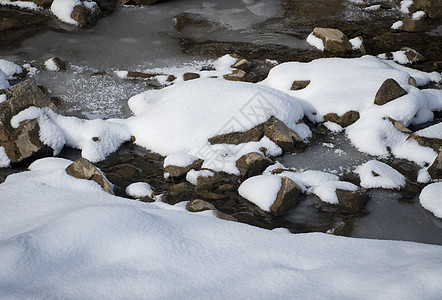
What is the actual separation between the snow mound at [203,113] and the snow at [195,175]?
1.48 ft

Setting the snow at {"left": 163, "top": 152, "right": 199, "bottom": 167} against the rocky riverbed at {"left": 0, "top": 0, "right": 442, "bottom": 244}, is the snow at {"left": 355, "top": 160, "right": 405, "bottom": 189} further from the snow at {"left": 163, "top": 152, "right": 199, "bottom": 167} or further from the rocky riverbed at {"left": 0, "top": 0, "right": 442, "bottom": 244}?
the snow at {"left": 163, "top": 152, "right": 199, "bottom": 167}

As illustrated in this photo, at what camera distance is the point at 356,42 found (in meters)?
7.93

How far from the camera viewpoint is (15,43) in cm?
781

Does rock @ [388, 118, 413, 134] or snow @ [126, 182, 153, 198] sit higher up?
rock @ [388, 118, 413, 134]

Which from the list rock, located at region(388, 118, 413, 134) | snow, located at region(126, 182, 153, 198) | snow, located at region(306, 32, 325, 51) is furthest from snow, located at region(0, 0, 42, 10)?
rock, located at region(388, 118, 413, 134)

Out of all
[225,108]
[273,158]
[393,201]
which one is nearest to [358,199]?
[393,201]

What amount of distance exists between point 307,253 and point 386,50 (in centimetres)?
553

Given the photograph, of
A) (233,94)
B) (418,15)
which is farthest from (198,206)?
(418,15)

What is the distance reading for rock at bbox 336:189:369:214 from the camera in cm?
465

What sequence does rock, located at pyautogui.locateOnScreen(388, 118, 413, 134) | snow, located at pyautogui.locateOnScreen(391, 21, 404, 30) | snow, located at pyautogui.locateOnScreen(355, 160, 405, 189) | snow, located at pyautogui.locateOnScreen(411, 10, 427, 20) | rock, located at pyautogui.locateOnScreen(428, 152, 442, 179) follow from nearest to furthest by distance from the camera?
snow, located at pyautogui.locateOnScreen(355, 160, 405, 189)
rock, located at pyautogui.locateOnScreen(428, 152, 442, 179)
rock, located at pyautogui.locateOnScreen(388, 118, 413, 134)
snow, located at pyautogui.locateOnScreen(391, 21, 404, 30)
snow, located at pyautogui.locateOnScreen(411, 10, 427, 20)

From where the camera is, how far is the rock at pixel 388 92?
5.91m

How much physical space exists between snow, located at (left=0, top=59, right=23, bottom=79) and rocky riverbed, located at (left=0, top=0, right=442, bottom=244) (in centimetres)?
3

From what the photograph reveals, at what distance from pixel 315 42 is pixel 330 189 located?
3.99 metres

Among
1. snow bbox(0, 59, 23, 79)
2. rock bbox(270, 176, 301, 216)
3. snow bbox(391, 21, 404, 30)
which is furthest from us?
snow bbox(391, 21, 404, 30)
